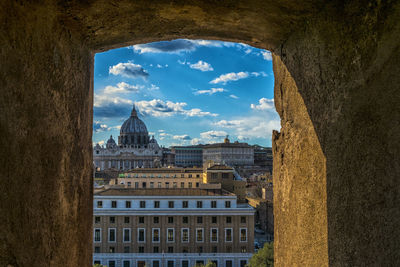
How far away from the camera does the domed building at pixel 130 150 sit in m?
76.2

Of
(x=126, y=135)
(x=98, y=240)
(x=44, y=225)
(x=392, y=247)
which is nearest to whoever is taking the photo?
(x=392, y=247)

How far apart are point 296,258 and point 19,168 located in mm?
1306

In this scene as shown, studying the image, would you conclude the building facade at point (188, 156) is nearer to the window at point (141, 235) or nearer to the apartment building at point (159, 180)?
the apartment building at point (159, 180)

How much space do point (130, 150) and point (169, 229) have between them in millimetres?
60342

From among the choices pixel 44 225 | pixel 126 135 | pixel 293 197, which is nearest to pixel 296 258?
pixel 293 197

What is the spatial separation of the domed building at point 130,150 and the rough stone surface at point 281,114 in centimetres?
7027

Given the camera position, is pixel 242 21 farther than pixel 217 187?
No

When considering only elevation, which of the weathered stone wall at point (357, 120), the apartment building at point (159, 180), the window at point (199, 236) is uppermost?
the weathered stone wall at point (357, 120)

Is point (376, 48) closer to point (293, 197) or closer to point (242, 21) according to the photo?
point (242, 21)

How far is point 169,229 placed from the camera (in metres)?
19.2

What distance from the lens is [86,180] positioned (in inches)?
73.6

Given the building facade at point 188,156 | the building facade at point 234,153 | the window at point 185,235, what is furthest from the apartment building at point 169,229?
the building facade at point 188,156

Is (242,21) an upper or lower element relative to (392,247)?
upper

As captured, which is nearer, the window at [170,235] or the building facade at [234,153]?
the window at [170,235]
